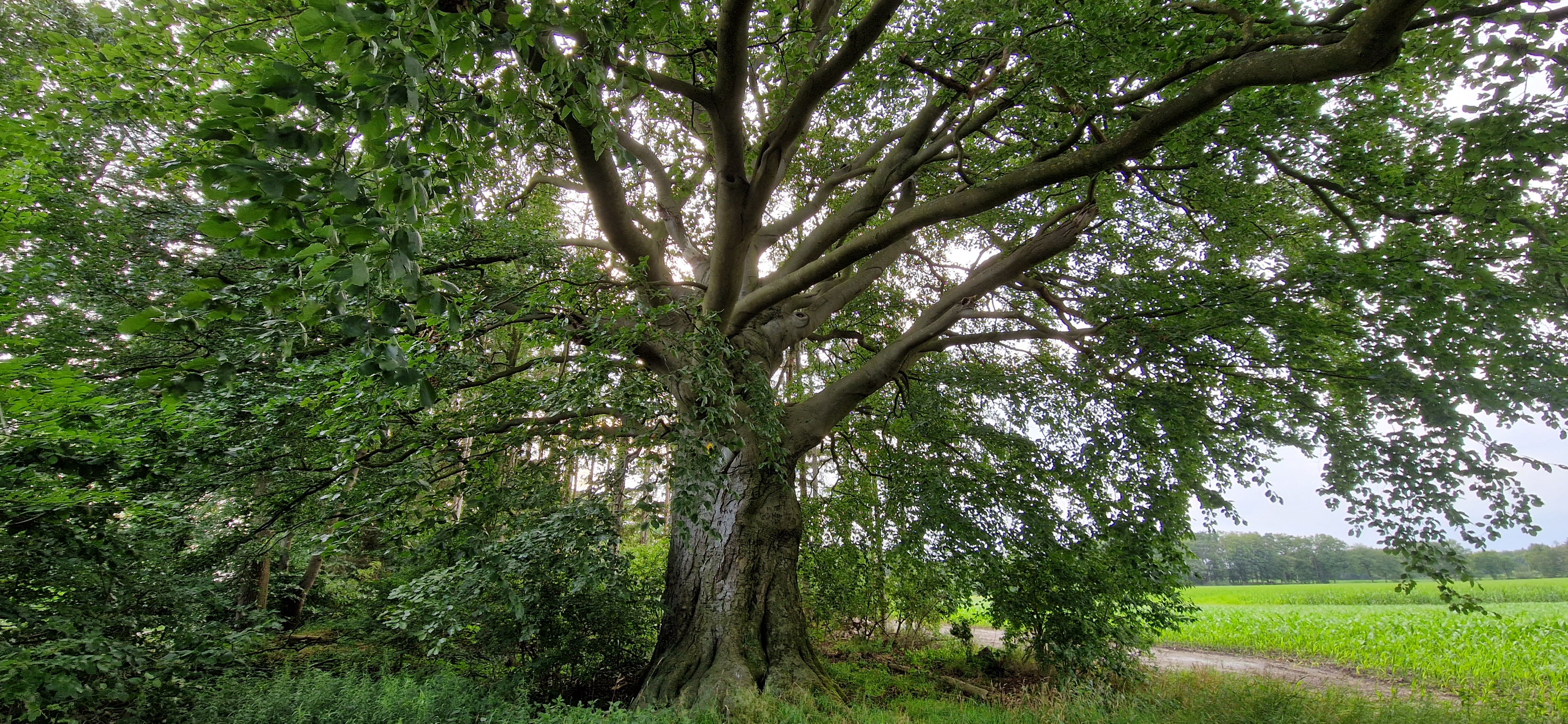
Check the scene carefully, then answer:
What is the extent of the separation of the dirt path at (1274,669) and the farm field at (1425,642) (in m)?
0.27

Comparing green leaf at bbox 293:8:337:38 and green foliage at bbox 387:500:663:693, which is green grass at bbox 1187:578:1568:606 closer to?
green foliage at bbox 387:500:663:693

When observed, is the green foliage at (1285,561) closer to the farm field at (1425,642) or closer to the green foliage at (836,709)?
the farm field at (1425,642)

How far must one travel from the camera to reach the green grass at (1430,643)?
717 centimetres

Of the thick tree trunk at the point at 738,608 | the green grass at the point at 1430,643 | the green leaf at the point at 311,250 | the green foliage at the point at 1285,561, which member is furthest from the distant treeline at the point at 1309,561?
the green leaf at the point at 311,250

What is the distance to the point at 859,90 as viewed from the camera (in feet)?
20.2

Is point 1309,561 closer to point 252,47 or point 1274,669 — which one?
point 1274,669

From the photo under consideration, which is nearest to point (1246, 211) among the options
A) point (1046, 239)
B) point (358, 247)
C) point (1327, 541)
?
point (1046, 239)

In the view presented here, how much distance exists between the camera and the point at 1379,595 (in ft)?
74.2

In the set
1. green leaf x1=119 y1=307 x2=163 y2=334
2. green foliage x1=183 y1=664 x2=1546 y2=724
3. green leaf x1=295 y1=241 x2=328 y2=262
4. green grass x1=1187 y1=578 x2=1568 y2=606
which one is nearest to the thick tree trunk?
green foliage x1=183 y1=664 x2=1546 y2=724

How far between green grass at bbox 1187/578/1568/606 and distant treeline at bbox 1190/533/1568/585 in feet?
39.3

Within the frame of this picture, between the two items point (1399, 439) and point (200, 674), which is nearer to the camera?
point (200, 674)

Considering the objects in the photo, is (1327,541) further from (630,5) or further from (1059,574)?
(630,5)

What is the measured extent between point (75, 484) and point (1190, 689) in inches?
366

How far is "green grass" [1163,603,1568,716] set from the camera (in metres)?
7.17
